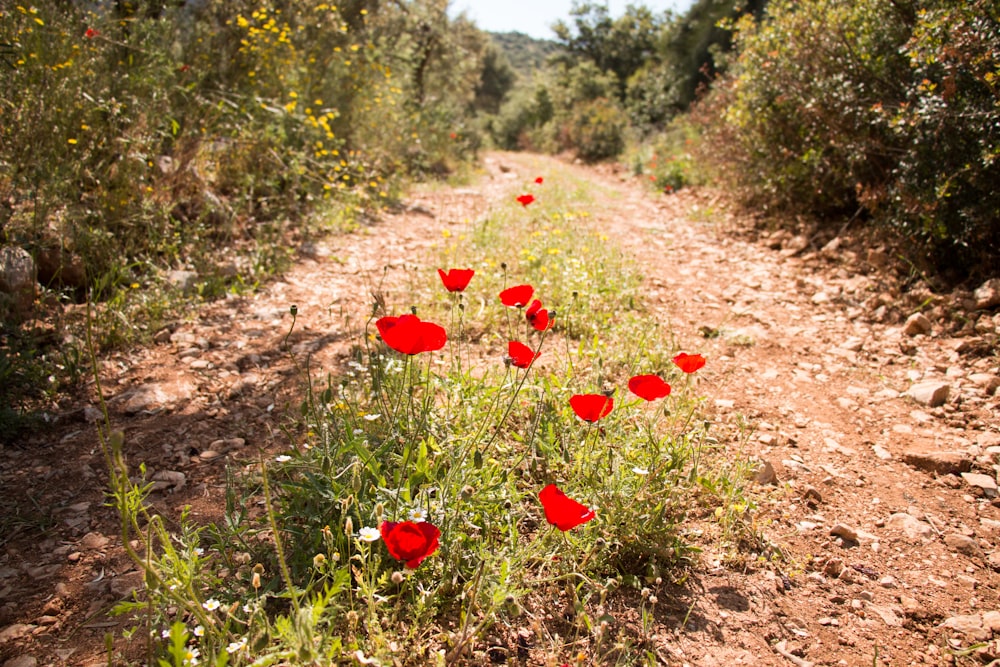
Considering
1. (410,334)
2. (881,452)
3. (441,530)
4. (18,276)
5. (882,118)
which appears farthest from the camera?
(882,118)

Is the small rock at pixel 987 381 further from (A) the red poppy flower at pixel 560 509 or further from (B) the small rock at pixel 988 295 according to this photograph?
(A) the red poppy flower at pixel 560 509

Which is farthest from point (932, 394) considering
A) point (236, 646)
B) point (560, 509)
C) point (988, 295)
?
point (236, 646)

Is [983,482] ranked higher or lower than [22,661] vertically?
higher

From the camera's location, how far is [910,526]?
7.16ft

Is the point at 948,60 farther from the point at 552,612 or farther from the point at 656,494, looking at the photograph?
the point at 552,612

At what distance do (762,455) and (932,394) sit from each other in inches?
45.4

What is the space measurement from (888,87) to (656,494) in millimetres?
4377

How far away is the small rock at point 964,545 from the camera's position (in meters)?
2.06

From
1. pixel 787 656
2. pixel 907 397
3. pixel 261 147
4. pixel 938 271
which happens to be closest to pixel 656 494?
pixel 787 656

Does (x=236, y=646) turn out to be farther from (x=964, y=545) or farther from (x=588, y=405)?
(x=964, y=545)

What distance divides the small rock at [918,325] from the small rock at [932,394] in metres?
0.71

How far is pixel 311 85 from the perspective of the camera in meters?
6.30

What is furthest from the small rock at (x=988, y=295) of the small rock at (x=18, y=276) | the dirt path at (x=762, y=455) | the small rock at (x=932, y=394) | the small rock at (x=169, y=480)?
the small rock at (x=18, y=276)

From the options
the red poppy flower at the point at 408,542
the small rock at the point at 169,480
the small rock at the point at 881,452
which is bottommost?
the small rock at the point at 169,480
